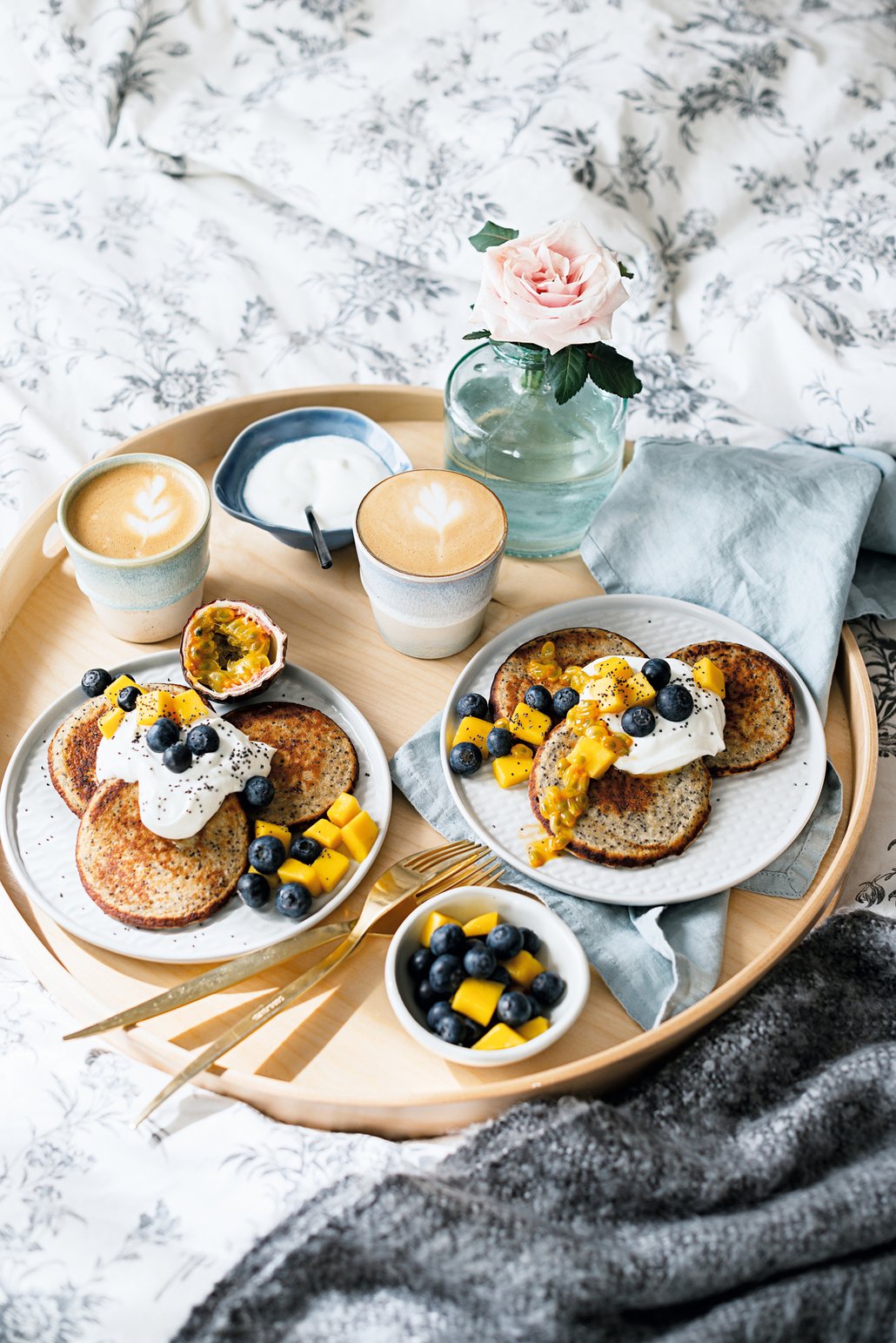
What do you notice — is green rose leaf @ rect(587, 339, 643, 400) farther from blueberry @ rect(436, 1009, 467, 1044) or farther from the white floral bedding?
blueberry @ rect(436, 1009, 467, 1044)

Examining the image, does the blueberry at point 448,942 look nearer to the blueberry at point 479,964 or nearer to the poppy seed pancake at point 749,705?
the blueberry at point 479,964

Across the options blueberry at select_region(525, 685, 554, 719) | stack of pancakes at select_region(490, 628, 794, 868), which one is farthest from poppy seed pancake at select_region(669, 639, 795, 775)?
blueberry at select_region(525, 685, 554, 719)

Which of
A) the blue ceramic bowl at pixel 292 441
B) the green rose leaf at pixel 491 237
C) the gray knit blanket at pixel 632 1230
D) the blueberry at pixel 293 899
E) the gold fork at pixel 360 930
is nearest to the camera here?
the gray knit blanket at pixel 632 1230

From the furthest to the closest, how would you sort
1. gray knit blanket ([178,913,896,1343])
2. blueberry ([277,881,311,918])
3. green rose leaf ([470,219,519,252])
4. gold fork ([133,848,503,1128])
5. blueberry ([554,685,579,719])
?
green rose leaf ([470,219,519,252])
blueberry ([554,685,579,719])
blueberry ([277,881,311,918])
gold fork ([133,848,503,1128])
gray knit blanket ([178,913,896,1343])

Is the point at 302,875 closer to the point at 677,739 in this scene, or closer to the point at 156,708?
the point at 156,708

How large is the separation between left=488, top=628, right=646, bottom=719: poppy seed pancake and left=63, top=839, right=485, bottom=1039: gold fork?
417 mm

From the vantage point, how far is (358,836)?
5.07 ft

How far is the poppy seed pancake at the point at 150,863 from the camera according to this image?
1468mm

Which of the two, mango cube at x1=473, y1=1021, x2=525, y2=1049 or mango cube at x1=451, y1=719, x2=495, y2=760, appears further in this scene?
mango cube at x1=451, y1=719, x2=495, y2=760

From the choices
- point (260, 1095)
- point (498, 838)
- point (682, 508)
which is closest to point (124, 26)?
point (682, 508)

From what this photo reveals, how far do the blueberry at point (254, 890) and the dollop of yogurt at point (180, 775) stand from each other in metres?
0.09

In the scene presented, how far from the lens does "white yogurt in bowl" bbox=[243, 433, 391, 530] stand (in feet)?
6.24

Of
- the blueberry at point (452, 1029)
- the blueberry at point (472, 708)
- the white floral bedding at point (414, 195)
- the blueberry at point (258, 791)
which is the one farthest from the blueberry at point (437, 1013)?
the white floral bedding at point (414, 195)

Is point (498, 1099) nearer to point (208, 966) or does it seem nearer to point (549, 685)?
point (208, 966)
